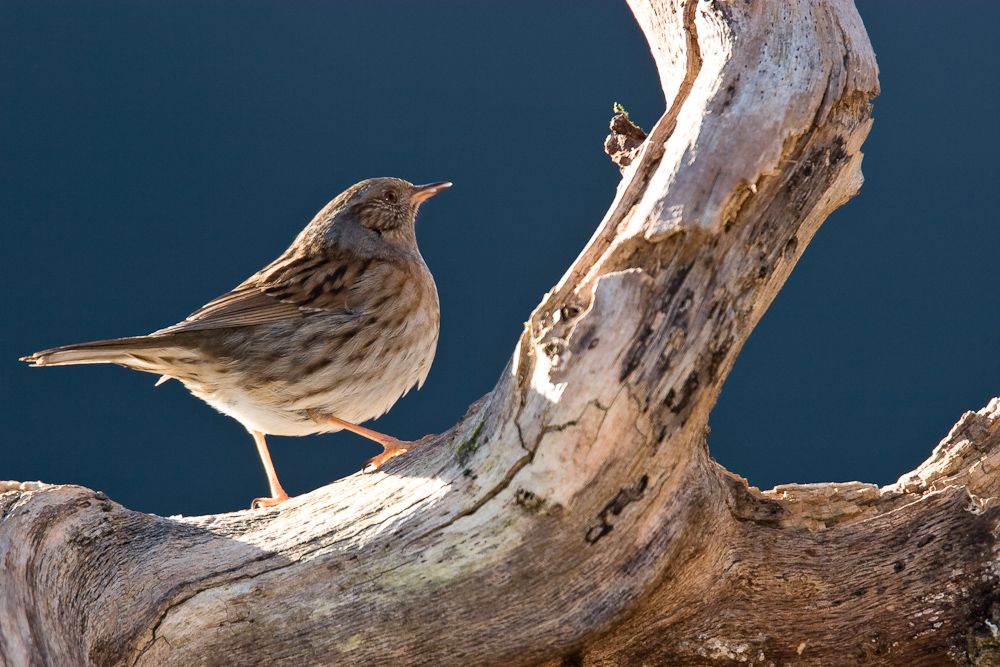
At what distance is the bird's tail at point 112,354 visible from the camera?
2.68m

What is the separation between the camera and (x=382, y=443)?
309 cm

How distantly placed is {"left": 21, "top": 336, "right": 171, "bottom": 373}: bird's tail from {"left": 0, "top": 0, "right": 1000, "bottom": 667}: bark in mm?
414

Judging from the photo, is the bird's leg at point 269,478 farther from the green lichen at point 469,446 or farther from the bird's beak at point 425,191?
the bird's beak at point 425,191

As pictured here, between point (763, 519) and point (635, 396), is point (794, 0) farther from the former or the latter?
point (763, 519)

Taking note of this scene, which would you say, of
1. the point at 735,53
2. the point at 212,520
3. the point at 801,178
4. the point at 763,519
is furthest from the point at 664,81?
the point at 212,520

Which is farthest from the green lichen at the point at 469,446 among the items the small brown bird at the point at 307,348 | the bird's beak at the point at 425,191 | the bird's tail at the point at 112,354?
the bird's beak at the point at 425,191

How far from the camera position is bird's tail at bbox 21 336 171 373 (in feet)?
8.80

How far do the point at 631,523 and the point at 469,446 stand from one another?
51 cm

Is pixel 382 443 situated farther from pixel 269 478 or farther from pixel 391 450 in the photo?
pixel 269 478

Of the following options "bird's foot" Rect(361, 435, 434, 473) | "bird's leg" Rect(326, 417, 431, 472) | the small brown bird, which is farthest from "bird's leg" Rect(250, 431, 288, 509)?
"bird's foot" Rect(361, 435, 434, 473)

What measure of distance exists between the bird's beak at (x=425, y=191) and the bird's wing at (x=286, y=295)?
0.43 metres

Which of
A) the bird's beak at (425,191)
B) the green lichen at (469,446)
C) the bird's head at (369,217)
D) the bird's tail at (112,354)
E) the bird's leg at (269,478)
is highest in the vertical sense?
the bird's beak at (425,191)

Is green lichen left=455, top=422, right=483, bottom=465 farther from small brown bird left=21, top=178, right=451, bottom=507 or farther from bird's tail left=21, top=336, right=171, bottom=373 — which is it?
bird's tail left=21, top=336, right=171, bottom=373

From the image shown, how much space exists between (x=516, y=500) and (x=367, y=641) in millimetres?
575
